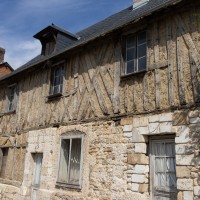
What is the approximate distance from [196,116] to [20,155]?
21.0ft

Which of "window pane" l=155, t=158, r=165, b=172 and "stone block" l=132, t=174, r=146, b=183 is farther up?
"window pane" l=155, t=158, r=165, b=172

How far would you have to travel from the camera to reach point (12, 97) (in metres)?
10.5

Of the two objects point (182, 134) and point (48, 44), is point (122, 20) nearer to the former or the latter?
point (48, 44)

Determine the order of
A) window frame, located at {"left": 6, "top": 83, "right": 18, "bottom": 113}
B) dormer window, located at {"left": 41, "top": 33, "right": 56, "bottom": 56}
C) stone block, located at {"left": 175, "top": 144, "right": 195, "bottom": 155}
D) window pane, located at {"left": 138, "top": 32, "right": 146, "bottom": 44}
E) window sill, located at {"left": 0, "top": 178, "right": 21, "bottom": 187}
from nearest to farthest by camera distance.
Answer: stone block, located at {"left": 175, "top": 144, "right": 195, "bottom": 155} → window pane, located at {"left": 138, "top": 32, "right": 146, "bottom": 44} → window sill, located at {"left": 0, "top": 178, "right": 21, "bottom": 187} → dormer window, located at {"left": 41, "top": 33, "right": 56, "bottom": 56} → window frame, located at {"left": 6, "top": 83, "right": 18, "bottom": 113}

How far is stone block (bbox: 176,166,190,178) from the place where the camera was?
4691 millimetres

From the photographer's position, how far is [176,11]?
5.60 meters

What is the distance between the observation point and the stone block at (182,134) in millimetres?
4852

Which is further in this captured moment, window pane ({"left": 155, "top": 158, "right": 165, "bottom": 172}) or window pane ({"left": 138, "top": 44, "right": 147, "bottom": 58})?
window pane ({"left": 138, "top": 44, "right": 147, "bottom": 58})

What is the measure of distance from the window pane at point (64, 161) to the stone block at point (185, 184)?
3.40 meters

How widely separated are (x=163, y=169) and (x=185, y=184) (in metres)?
0.64

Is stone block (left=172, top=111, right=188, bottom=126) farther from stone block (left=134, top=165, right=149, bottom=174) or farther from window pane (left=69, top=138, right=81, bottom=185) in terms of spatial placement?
window pane (left=69, top=138, right=81, bottom=185)

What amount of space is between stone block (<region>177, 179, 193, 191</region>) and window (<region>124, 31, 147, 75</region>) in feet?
8.18

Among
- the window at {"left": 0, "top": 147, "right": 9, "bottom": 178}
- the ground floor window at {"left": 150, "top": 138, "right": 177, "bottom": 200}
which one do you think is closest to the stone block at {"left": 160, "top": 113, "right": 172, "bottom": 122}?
the ground floor window at {"left": 150, "top": 138, "right": 177, "bottom": 200}

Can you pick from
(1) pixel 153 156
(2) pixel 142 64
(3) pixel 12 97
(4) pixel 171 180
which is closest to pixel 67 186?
(1) pixel 153 156
